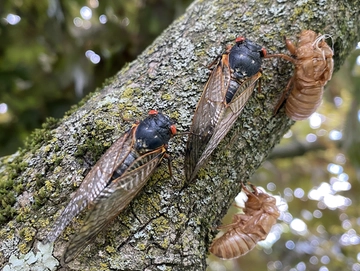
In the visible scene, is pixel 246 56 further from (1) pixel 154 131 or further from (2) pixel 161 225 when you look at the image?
(2) pixel 161 225

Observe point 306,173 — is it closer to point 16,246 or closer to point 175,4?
point 175,4

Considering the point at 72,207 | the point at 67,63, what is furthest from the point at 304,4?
the point at 67,63

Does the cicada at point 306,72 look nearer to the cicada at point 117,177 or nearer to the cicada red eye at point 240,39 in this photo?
the cicada red eye at point 240,39

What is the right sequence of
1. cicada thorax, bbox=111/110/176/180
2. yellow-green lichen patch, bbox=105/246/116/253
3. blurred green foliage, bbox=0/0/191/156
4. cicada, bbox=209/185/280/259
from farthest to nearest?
blurred green foliage, bbox=0/0/191/156
cicada, bbox=209/185/280/259
cicada thorax, bbox=111/110/176/180
yellow-green lichen patch, bbox=105/246/116/253

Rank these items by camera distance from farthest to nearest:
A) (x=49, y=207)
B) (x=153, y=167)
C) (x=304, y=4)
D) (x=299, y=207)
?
1. (x=299, y=207)
2. (x=304, y=4)
3. (x=153, y=167)
4. (x=49, y=207)

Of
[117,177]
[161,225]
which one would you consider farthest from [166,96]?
[161,225]

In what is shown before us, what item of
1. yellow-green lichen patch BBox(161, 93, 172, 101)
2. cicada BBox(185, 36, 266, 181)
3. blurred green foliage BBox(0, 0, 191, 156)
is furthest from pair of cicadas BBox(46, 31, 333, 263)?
blurred green foliage BBox(0, 0, 191, 156)

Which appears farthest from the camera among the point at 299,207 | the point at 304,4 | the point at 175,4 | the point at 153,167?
the point at 299,207

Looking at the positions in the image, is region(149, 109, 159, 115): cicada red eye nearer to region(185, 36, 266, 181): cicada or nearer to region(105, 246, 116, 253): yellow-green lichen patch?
region(185, 36, 266, 181): cicada
